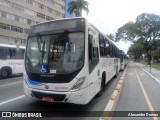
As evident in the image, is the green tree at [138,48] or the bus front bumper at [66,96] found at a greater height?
the green tree at [138,48]

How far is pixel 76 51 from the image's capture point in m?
6.66

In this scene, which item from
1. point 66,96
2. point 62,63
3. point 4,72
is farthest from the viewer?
point 4,72

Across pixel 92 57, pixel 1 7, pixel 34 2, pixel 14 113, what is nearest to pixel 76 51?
pixel 92 57

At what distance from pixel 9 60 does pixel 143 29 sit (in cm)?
3678

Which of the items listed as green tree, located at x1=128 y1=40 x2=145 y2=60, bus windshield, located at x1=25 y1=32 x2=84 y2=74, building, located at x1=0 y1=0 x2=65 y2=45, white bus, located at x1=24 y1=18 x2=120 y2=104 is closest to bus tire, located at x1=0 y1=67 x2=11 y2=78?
white bus, located at x1=24 y1=18 x2=120 y2=104

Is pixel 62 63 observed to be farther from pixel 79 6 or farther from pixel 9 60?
pixel 79 6

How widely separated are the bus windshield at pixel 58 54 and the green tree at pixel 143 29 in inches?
1685

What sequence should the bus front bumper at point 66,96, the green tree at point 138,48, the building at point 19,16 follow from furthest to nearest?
1. the green tree at point 138,48
2. the building at point 19,16
3. the bus front bumper at point 66,96

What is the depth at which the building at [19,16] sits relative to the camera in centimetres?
4235

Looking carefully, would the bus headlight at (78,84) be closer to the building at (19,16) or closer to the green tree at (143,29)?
the building at (19,16)

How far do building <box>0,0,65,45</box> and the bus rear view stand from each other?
3501cm

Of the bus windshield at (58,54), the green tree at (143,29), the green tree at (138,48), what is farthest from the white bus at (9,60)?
the green tree at (138,48)

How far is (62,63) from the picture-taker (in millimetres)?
6562

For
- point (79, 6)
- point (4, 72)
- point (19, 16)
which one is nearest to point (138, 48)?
point (79, 6)
